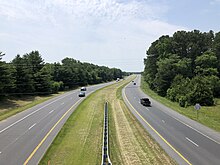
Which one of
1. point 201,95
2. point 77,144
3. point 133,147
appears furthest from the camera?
point 201,95

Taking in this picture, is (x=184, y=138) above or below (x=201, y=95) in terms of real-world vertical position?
below

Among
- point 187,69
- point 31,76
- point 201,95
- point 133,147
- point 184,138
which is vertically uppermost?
point 187,69

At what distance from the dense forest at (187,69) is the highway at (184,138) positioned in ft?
61.4

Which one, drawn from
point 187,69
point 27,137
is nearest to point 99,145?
point 27,137

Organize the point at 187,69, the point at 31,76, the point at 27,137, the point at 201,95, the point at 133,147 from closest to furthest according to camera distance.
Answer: the point at 133,147 < the point at 27,137 < the point at 201,95 < the point at 31,76 < the point at 187,69

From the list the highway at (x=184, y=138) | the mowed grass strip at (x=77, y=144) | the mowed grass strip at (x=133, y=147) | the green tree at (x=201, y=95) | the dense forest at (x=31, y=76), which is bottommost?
the highway at (x=184, y=138)

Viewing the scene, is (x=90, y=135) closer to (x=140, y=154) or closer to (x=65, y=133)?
(x=65, y=133)

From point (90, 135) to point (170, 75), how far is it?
57.4m

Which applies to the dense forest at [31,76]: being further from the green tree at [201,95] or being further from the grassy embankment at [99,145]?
the green tree at [201,95]

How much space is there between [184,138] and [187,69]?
59321 mm

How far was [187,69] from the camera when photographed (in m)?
81.9

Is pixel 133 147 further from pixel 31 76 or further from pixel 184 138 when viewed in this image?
pixel 31 76

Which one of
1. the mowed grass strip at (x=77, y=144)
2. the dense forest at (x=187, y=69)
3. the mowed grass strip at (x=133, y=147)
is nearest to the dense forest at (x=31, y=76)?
the mowed grass strip at (x=77, y=144)

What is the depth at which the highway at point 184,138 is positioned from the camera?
19375mm
